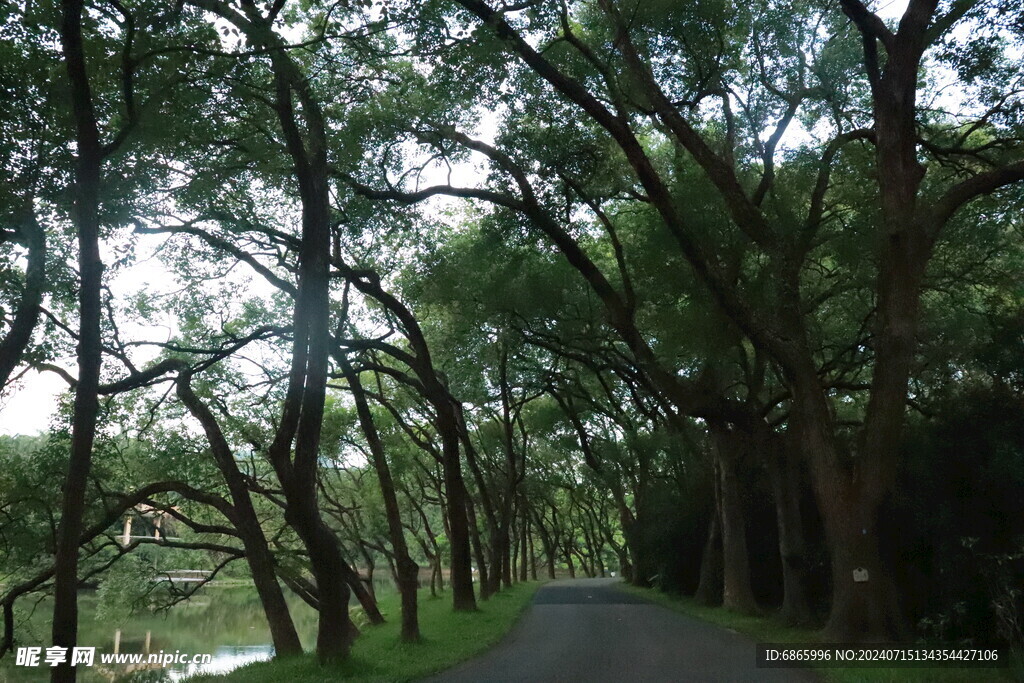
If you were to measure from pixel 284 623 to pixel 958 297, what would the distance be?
15.1 metres

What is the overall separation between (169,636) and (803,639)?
2745cm

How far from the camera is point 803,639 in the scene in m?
12.9

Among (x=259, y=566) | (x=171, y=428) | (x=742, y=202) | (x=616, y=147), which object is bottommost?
(x=259, y=566)

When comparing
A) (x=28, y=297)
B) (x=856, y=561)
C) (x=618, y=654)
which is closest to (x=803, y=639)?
(x=856, y=561)

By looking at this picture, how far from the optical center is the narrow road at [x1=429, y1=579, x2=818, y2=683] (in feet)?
33.1

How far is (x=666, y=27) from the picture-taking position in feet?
44.0

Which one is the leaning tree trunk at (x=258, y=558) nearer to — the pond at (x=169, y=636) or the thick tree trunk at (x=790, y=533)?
the pond at (x=169, y=636)

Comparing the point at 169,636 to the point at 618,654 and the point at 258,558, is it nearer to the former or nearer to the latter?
the point at 258,558

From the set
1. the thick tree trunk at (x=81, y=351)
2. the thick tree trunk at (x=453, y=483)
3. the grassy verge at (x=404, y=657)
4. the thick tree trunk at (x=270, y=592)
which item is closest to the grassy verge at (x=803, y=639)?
the grassy verge at (x=404, y=657)

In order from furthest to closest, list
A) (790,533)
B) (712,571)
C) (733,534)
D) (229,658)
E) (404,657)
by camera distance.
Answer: (712,571), (229,658), (733,534), (790,533), (404,657)

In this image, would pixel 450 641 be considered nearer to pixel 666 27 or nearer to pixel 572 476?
pixel 666 27

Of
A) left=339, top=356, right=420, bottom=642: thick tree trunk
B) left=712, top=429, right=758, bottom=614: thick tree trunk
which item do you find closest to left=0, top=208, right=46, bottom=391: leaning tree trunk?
left=339, top=356, right=420, bottom=642: thick tree trunk

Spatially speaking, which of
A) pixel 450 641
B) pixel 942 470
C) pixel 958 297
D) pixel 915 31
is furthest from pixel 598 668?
pixel 958 297

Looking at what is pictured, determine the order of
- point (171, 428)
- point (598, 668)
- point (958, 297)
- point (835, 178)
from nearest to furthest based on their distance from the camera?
point (598, 668) → point (835, 178) → point (958, 297) → point (171, 428)
